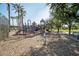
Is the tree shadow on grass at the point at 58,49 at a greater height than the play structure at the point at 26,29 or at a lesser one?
lesser

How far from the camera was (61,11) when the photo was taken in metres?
3.08

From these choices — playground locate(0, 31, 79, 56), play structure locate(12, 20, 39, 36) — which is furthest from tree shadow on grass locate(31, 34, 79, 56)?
play structure locate(12, 20, 39, 36)

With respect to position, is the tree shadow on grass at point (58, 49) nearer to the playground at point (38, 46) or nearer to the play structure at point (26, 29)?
the playground at point (38, 46)

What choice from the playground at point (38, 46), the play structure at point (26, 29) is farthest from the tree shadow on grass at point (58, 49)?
the play structure at point (26, 29)

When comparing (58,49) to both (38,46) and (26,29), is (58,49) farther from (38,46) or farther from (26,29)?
(26,29)

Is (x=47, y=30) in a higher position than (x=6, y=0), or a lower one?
lower

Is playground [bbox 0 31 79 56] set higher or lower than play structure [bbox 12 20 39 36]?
lower

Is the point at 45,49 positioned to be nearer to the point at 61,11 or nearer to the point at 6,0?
the point at 61,11

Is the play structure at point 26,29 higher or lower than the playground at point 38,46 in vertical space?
higher

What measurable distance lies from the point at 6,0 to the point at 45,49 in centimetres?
88

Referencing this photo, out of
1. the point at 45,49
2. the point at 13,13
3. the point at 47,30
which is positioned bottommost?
the point at 45,49

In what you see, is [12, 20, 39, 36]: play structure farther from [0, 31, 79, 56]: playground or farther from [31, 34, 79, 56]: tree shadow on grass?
[31, 34, 79, 56]: tree shadow on grass

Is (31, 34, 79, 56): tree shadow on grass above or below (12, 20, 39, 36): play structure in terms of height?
below

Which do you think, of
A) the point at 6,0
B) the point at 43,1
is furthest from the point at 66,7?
the point at 6,0
